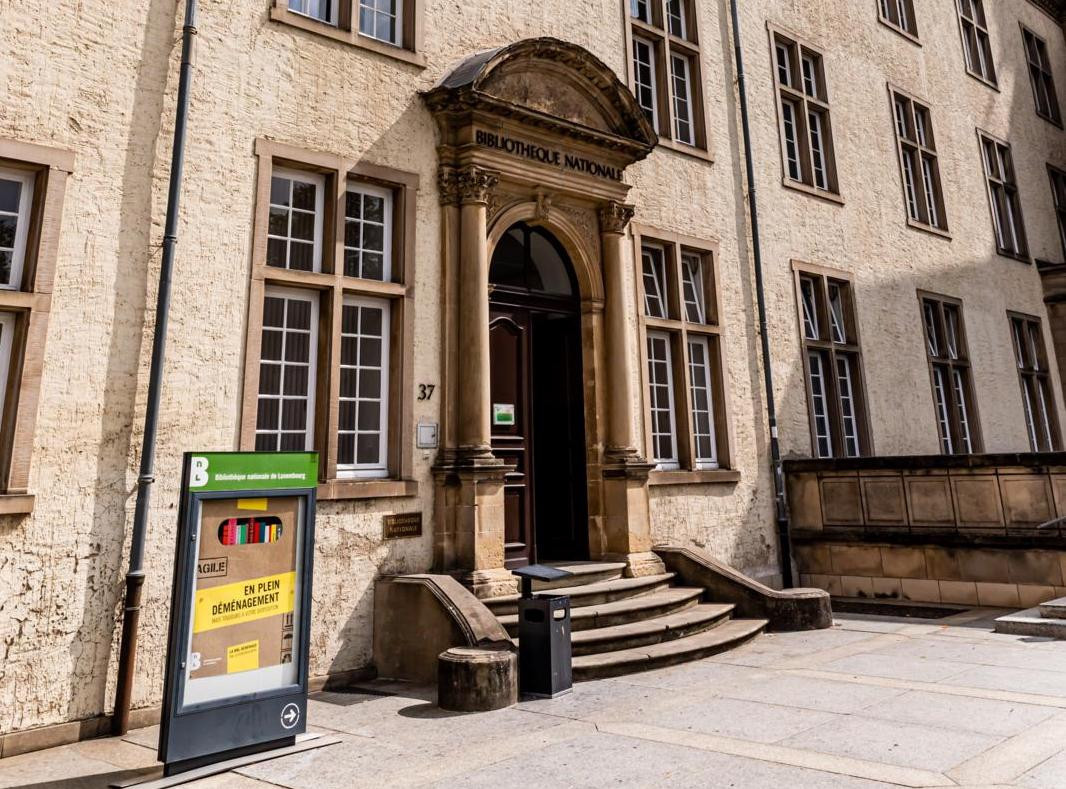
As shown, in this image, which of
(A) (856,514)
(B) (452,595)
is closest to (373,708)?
(B) (452,595)

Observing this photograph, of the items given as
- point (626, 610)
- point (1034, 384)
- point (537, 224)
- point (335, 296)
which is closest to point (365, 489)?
point (335, 296)

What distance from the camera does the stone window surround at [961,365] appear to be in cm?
1361

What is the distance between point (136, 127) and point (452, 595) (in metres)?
4.56

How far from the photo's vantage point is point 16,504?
5.14m

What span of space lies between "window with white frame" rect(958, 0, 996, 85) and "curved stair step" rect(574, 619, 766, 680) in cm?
1568

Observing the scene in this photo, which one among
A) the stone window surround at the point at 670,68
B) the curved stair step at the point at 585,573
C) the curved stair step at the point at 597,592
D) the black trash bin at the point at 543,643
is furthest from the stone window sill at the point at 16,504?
the stone window surround at the point at 670,68

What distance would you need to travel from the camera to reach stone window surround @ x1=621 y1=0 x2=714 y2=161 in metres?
10.6

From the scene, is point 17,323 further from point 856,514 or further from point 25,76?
point 856,514

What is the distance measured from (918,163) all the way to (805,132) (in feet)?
12.1

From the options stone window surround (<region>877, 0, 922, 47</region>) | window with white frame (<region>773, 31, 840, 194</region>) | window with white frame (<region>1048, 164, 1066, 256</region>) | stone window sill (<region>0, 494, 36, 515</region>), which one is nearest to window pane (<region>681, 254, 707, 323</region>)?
window with white frame (<region>773, 31, 840, 194</region>)

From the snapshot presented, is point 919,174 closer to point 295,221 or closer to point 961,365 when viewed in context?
point 961,365

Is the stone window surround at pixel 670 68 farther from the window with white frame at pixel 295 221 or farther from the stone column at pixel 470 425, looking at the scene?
the window with white frame at pixel 295 221

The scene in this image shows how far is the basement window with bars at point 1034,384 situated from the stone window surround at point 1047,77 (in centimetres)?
643

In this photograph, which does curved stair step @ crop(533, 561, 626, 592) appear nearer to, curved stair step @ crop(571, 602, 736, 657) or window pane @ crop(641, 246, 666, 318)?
curved stair step @ crop(571, 602, 736, 657)
